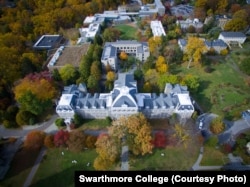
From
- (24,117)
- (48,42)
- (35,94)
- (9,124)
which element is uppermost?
(48,42)

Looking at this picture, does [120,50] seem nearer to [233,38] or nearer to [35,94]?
[35,94]

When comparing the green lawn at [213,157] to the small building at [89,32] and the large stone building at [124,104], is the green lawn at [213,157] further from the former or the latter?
the small building at [89,32]

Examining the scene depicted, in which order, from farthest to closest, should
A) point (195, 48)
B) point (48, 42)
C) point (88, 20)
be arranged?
point (88, 20)
point (48, 42)
point (195, 48)

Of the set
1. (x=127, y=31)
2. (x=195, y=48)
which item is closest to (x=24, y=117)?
(x=195, y=48)

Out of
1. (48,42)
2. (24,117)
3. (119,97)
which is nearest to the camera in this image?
(119,97)

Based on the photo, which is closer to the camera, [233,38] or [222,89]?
[222,89]

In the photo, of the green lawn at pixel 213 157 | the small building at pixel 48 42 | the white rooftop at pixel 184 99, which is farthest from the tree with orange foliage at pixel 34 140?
the small building at pixel 48 42

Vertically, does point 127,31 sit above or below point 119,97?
below

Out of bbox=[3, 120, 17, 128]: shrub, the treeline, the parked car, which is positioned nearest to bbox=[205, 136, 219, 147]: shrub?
the parked car

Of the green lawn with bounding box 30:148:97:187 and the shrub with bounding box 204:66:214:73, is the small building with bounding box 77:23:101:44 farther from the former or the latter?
the green lawn with bounding box 30:148:97:187
